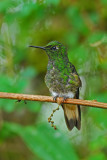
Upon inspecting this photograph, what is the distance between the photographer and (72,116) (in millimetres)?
3197

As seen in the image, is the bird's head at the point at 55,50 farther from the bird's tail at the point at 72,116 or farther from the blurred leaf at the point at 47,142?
the blurred leaf at the point at 47,142

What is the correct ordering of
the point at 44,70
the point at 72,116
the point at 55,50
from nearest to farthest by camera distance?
the point at 55,50, the point at 72,116, the point at 44,70

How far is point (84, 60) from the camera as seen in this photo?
10.6ft

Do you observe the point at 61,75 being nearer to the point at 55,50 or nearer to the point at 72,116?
the point at 55,50

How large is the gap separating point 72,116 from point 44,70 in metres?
1.42

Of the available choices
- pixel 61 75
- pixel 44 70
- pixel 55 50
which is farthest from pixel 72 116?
pixel 44 70

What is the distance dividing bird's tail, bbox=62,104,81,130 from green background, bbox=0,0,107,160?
0.52 ft

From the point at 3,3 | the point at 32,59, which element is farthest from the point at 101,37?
the point at 32,59

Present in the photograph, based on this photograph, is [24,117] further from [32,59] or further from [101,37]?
[101,37]

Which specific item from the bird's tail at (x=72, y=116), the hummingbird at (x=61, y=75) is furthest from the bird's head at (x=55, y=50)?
the bird's tail at (x=72, y=116)

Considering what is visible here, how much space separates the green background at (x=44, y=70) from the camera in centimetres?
314

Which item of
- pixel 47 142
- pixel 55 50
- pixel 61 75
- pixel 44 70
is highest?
pixel 44 70

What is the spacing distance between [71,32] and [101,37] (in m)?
1.19

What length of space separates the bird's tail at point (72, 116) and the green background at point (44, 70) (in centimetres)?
16
